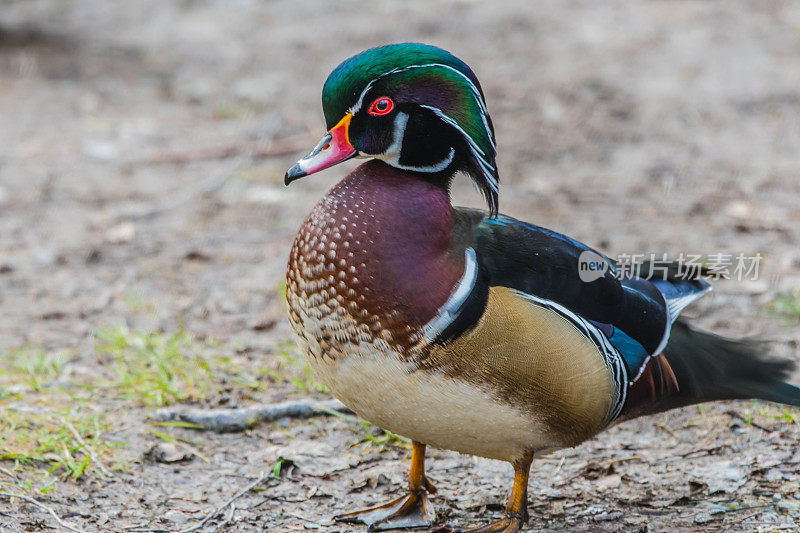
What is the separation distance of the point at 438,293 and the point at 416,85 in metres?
0.49

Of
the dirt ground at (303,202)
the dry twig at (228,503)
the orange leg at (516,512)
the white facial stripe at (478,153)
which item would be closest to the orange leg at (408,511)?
the dirt ground at (303,202)

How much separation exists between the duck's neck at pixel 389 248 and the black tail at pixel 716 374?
2.46 feet

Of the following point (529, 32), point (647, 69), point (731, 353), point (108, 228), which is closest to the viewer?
point (731, 353)

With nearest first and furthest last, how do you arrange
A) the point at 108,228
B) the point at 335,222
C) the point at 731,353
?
the point at 335,222
the point at 731,353
the point at 108,228

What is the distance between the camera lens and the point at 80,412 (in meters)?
3.10

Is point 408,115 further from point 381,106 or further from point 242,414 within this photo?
point 242,414

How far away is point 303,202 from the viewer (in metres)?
4.99

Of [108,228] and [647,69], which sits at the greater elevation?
[647,69]

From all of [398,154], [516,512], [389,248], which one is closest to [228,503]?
[516,512]

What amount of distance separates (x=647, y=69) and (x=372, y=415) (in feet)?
15.7

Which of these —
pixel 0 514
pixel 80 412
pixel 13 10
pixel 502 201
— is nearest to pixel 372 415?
pixel 0 514

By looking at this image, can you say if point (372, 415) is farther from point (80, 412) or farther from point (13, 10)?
point (13, 10)

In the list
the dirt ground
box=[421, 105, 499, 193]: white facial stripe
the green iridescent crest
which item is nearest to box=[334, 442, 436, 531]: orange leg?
the dirt ground

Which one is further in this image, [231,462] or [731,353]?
[231,462]
